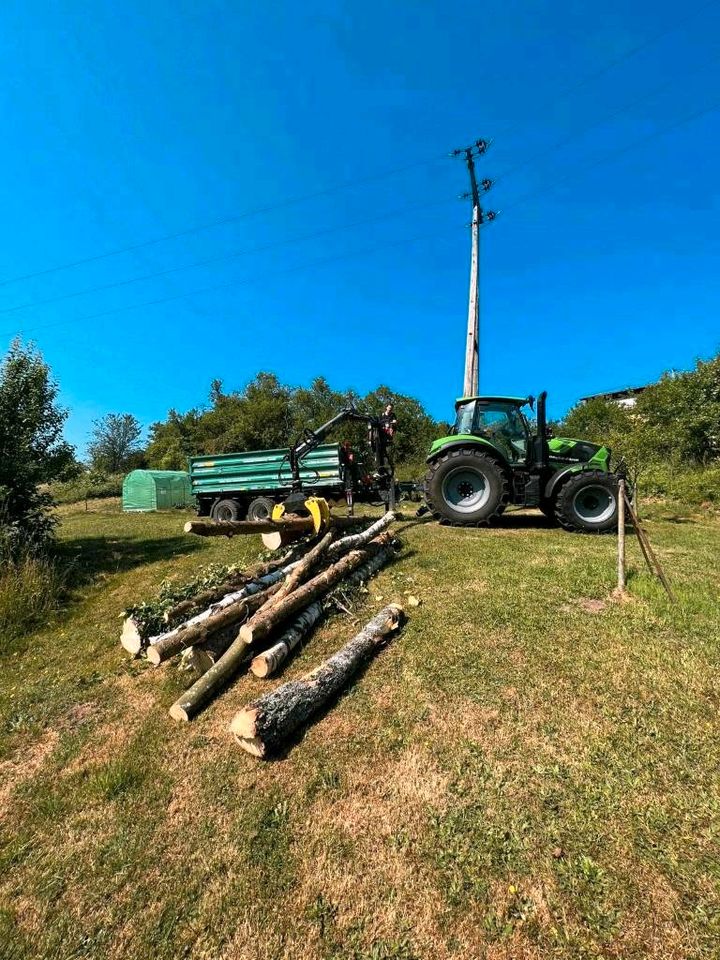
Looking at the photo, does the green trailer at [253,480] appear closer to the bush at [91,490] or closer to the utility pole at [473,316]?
the utility pole at [473,316]

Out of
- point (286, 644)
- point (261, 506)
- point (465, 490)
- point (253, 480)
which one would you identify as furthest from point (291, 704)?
point (253, 480)

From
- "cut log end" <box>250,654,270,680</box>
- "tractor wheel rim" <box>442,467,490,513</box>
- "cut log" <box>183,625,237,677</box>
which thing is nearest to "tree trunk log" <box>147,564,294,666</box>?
"cut log" <box>183,625,237,677</box>

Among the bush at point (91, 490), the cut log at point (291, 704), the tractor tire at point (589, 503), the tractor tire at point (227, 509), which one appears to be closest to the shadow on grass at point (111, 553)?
the tractor tire at point (227, 509)

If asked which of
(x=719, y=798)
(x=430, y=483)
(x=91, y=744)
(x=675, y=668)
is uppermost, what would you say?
(x=430, y=483)

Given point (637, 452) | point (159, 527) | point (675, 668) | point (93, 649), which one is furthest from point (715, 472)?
point (159, 527)

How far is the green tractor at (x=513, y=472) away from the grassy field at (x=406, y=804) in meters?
3.39

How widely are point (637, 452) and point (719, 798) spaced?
11656 millimetres

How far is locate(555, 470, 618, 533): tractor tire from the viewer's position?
7582 millimetres

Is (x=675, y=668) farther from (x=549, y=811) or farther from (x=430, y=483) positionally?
(x=430, y=483)

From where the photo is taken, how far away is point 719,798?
89.4 inches

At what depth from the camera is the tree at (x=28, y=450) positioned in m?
7.55

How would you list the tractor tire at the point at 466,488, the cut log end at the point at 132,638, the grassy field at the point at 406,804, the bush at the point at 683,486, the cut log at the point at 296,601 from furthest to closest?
the bush at the point at 683,486, the tractor tire at the point at 466,488, the cut log end at the point at 132,638, the cut log at the point at 296,601, the grassy field at the point at 406,804

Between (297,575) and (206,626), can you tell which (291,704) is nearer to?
(206,626)

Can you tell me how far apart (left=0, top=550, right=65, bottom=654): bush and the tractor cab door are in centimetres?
726
